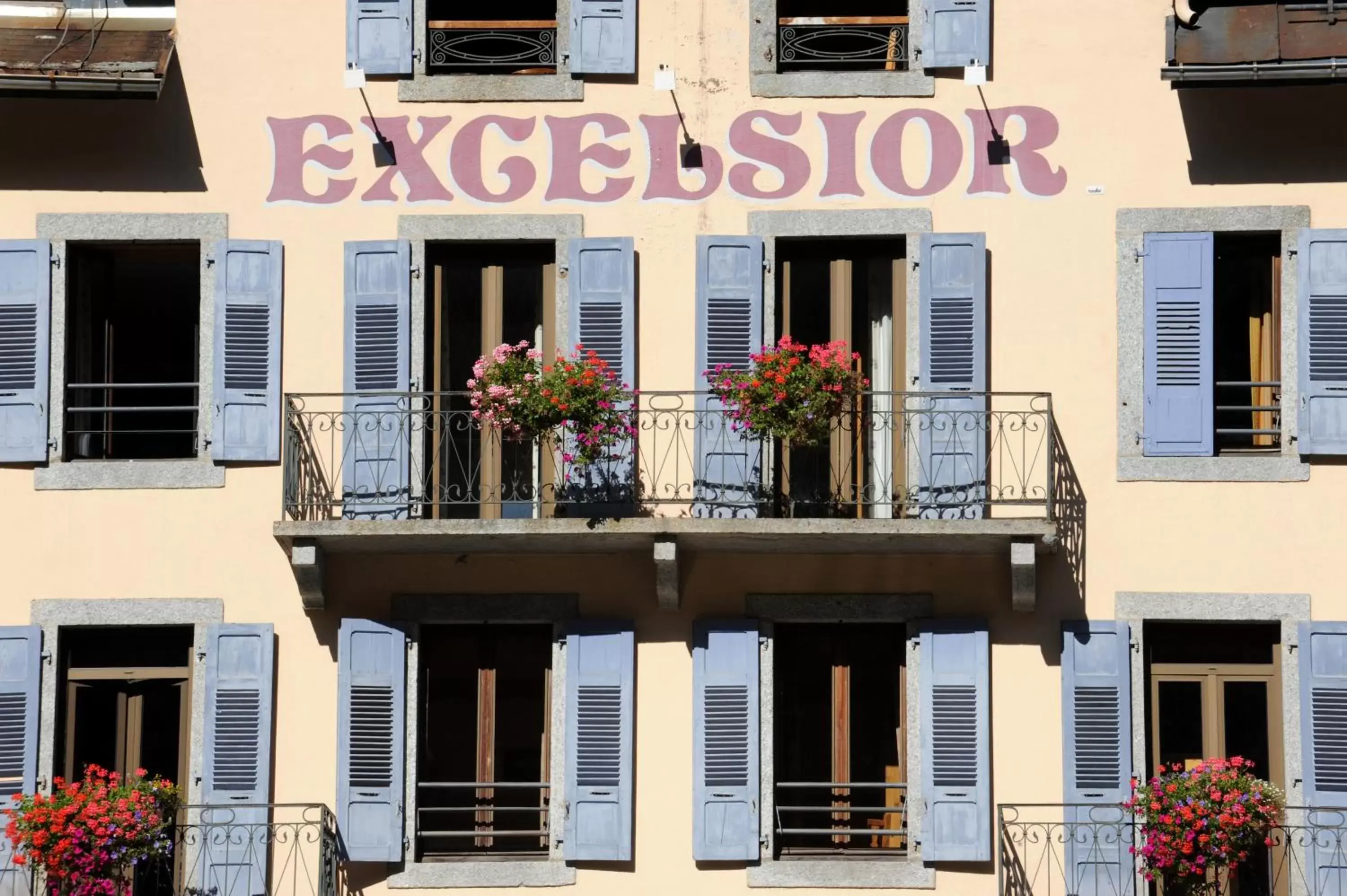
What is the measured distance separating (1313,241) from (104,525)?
825 centimetres

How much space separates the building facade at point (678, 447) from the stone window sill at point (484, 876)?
0.14 feet

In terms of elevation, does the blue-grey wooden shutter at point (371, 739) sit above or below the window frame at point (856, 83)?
below

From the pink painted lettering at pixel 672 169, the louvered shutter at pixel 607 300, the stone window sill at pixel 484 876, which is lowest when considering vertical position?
the stone window sill at pixel 484 876

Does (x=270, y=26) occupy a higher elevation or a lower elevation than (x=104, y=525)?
higher

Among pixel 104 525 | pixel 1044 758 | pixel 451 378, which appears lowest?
pixel 1044 758

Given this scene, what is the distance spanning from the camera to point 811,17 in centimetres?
1645

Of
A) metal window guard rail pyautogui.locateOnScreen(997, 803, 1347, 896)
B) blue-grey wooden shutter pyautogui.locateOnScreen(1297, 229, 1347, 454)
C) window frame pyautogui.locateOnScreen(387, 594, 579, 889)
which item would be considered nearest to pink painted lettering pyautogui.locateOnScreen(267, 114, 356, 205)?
window frame pyautogui.locateOnScreen(387, 594, 579, 889)

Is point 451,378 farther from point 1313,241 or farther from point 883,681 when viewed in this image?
point 1313,241

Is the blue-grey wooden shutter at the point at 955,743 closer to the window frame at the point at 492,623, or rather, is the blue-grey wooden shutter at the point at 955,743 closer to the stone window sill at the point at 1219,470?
the stone window sill at the point at 1219,470

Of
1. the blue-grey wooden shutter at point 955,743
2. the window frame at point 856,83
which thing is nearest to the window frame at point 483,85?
the window frame at point 856,83

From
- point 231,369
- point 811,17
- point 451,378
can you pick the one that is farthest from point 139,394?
point 811,17

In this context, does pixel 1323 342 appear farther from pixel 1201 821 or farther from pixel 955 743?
pixel 955 743

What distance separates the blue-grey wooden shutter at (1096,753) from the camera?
15086 mm

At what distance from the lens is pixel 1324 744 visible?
1515cm
